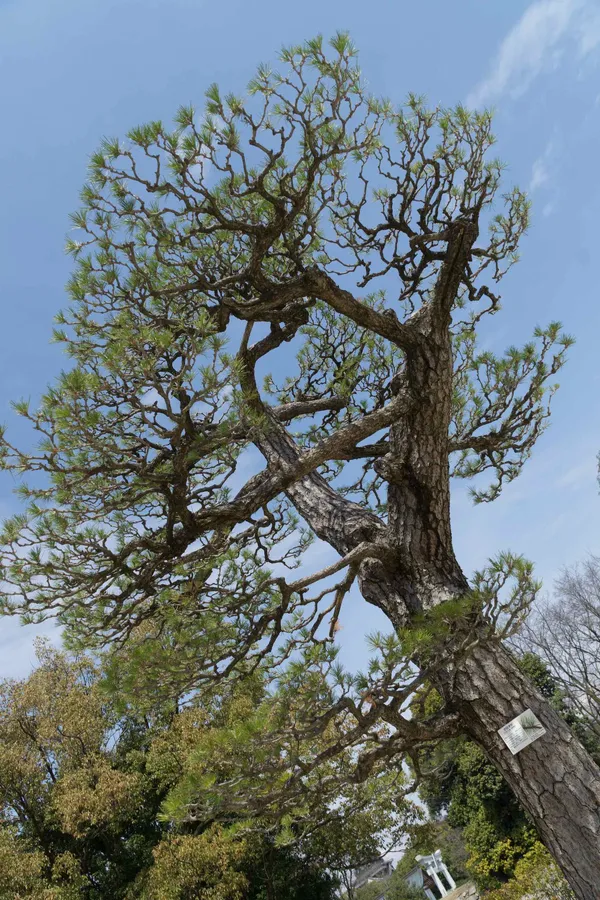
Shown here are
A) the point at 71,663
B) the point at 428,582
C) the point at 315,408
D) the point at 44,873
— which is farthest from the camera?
the point at 71,663

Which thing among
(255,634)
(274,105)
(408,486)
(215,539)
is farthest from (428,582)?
(274,105)

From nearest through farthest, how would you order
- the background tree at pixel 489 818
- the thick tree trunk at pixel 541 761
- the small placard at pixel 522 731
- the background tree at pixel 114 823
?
the thick tree trunk at pixel 541 761
the small placard at pixel 522 731
the background tree at pixel 114 823
the background tree at pixel 489 818

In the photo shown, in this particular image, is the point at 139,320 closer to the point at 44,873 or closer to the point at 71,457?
the point at 71,457

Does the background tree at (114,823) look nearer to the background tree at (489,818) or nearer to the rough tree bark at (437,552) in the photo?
the background tree at (489,818)

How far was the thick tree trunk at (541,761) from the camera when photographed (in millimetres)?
2178

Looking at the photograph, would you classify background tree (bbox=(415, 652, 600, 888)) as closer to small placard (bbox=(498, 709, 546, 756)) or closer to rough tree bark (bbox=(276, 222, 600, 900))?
rough tree bark (bbox=(276, 222, 600, 900))

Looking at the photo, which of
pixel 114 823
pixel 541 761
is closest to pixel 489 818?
pixel 114 823

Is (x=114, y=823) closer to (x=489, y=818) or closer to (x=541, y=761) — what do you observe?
(x=489, y=818)

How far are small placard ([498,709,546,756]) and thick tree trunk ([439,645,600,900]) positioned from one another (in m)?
0.04

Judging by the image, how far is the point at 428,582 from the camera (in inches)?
109

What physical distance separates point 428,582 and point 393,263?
171cm

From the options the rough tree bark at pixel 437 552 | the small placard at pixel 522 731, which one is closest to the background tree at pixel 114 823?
the rough tree bark at pixel 437 552

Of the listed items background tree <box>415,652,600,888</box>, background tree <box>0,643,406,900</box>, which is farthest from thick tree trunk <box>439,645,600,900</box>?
background tree <box>415,652,600,888</box>

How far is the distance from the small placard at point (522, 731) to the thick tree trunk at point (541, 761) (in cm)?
4
